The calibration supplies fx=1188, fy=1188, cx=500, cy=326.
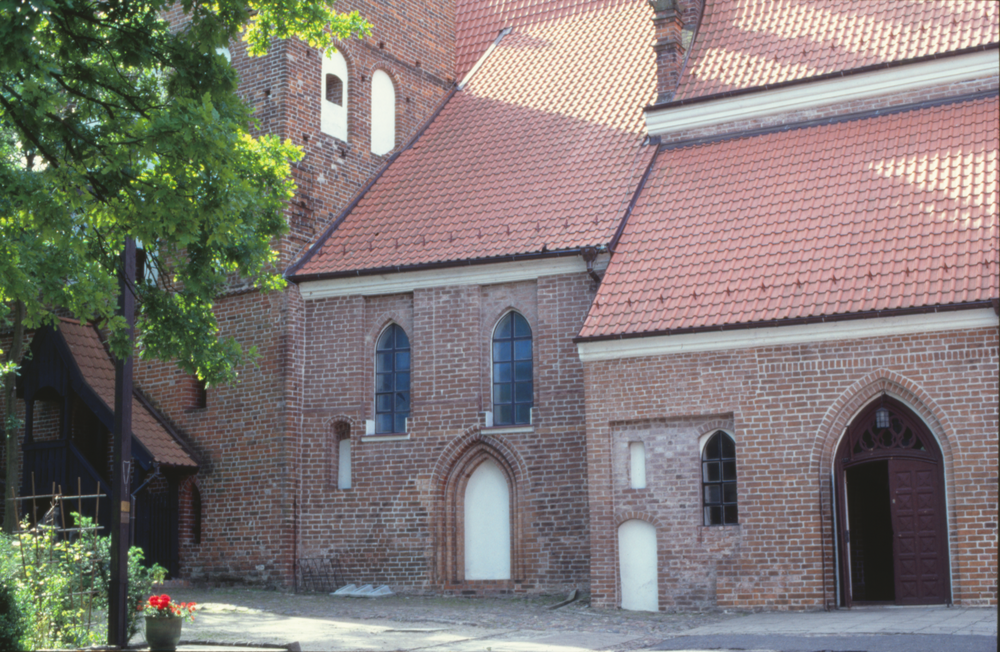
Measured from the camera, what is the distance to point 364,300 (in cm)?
2055

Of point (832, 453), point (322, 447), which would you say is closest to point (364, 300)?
point (322, 447)

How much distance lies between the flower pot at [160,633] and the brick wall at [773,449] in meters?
6.99

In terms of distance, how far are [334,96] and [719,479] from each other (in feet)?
35.5

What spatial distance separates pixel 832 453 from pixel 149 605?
897 cm

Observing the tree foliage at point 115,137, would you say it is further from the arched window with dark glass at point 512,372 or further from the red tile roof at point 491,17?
the red tile roof at point 491,17

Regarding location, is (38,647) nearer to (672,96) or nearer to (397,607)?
(397,607)

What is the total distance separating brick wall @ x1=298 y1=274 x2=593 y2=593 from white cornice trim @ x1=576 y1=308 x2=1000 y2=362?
1.68 metres

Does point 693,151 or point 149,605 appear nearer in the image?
point 149,605

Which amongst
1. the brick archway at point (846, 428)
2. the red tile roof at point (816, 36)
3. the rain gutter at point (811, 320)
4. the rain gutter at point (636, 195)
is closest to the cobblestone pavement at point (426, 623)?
the brick archway at point (846, 428)

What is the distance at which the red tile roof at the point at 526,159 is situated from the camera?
19.8m

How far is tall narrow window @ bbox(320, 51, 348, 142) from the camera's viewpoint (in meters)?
22.3

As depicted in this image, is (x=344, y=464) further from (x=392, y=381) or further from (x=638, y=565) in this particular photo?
(x=638, y=565)

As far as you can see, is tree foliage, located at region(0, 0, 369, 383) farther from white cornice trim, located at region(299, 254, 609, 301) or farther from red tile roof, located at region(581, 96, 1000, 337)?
white cornice trim, located at region(299, 254, 609, 301)

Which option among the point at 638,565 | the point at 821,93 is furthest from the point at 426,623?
the point at 821,93
